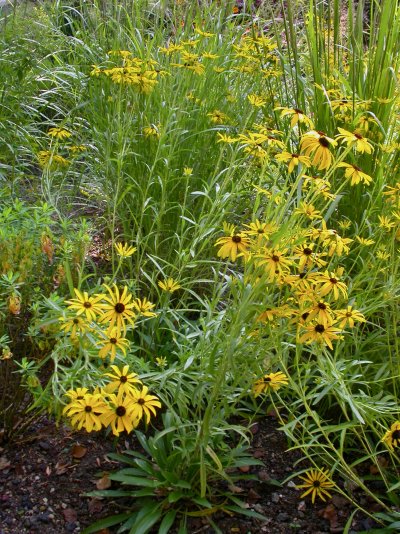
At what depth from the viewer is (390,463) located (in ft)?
7.52

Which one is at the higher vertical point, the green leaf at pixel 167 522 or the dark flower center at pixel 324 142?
the dark flower center at pixel 324 142

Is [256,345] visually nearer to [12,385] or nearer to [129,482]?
[129,482]

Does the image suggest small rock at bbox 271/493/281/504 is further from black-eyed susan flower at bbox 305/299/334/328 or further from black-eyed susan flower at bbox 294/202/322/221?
black-eyed susan flower at bbox 294/202/322/221

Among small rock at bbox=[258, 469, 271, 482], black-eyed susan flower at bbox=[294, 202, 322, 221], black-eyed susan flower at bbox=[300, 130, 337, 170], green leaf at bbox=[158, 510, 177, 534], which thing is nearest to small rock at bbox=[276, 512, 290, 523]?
small rock at bbox=[258, 469, 271, 482]

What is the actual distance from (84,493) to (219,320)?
62cm

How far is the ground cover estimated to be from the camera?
1.73 metres

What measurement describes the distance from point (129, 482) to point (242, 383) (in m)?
0.41

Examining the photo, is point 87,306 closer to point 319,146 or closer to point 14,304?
point 14,304

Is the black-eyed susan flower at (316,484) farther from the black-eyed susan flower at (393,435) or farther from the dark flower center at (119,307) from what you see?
the dark flower center at (119,307)

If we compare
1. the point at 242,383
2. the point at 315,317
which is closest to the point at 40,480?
the point at 242,383

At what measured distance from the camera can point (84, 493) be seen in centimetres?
206

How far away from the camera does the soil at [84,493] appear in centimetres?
200

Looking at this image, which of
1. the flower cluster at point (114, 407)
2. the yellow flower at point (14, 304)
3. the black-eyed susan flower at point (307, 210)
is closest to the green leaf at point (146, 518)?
the flower cluster at point (114, 407)

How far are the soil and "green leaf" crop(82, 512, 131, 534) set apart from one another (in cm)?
3
